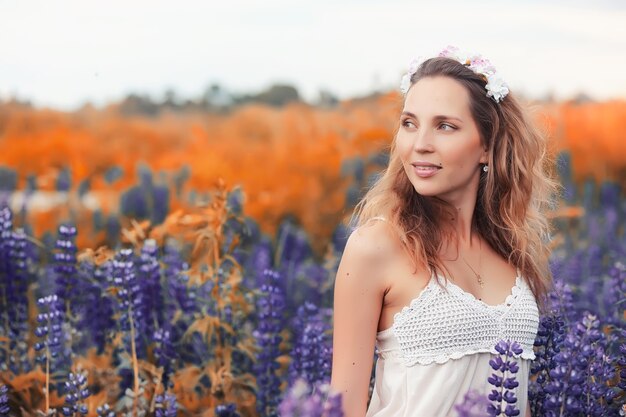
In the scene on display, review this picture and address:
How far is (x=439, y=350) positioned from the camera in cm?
248

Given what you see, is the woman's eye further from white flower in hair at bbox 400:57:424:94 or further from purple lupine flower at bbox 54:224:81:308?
purple lupine flower at bbox 54:224:81:308

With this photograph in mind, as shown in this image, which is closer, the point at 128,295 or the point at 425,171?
the point at 425,171

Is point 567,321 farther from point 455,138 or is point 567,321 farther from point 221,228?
point 221,228

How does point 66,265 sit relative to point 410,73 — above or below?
below

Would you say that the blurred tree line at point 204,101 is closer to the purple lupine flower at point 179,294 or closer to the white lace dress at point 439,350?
the purple lupine flower at point 179,294

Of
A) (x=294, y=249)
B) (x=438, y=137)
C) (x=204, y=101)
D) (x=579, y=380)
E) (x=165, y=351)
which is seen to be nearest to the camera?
(x=579, y=380)

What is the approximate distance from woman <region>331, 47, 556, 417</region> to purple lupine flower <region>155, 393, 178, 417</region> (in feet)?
2.15

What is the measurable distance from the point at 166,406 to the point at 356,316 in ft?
2.84

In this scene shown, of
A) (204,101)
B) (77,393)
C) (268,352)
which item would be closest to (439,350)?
(268,352)

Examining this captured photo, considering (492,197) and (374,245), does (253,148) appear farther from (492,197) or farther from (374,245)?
(374,245)

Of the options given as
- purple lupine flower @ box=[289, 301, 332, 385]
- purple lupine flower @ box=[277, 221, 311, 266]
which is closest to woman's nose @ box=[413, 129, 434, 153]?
purple lupine flower @ box=[289, 301, 332, 385]

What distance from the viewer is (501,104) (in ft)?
8.98

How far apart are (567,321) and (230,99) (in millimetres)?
7505

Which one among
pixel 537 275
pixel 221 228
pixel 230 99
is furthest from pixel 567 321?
pixel 230 99
